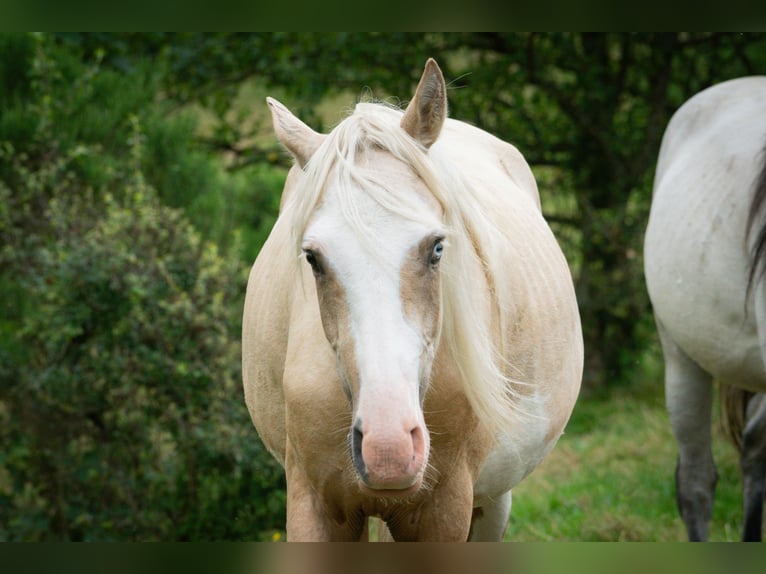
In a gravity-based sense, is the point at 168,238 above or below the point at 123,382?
above

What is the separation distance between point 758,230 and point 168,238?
9.48 ft

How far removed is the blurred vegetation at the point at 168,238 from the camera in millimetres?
4828

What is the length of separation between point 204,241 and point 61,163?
0.91 metres

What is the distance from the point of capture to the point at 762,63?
6.93m

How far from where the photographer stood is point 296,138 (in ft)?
7.09

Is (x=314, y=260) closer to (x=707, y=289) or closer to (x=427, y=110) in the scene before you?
(x=427, y=110)

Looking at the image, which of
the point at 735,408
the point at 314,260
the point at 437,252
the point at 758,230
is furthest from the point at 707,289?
the point at 314,260

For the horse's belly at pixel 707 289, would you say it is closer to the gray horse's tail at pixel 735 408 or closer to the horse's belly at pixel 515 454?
the gray horse's tail at pixel 735 408

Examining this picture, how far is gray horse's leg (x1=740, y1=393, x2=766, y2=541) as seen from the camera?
456cm

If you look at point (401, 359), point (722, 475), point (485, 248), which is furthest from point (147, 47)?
point (401, 359)

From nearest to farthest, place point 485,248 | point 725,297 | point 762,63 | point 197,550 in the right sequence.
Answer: point 197,550
point 485,248
point 725,297
point 762,63

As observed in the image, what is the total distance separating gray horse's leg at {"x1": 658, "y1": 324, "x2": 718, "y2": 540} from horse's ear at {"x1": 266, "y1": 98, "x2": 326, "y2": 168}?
10.1 feet

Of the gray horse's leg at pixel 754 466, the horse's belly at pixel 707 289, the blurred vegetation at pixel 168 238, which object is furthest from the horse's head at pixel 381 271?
the gray horse's leg at pixel 754 466
